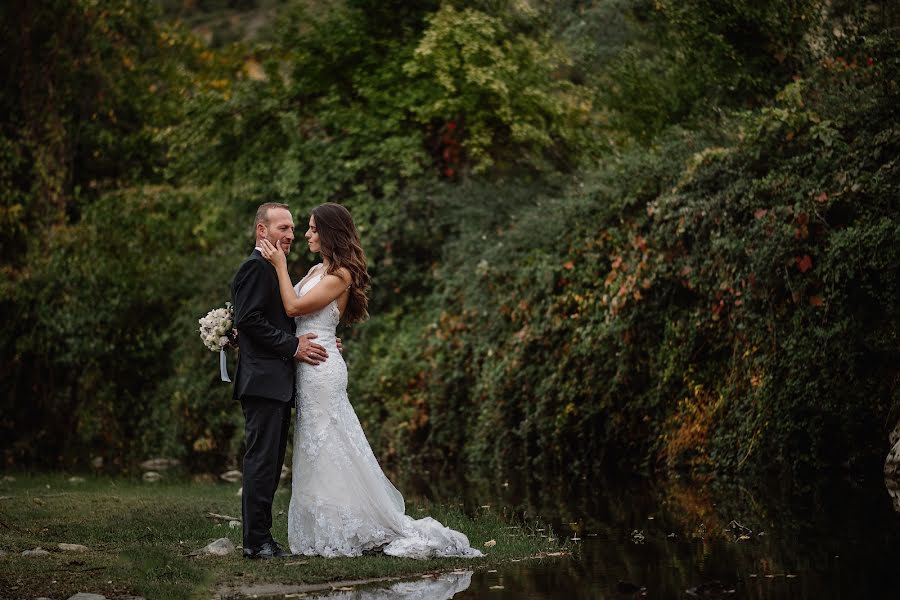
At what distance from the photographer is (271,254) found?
7691 millimetres

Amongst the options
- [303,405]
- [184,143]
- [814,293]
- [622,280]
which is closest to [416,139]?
[184,143]

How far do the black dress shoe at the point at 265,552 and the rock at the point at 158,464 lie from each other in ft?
35.9

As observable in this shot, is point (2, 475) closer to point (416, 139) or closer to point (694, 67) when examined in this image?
point (416, 139)

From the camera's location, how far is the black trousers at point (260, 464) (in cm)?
752

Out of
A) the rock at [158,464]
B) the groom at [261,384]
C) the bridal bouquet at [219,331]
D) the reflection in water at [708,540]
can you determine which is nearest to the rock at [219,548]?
the groom at [261,384]

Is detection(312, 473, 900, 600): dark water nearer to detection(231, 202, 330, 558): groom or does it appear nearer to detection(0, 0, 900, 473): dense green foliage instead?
detection(0, 0, 900, 473): dense green foliage

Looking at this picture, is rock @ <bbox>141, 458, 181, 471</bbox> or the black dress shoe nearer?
the black dress shoe

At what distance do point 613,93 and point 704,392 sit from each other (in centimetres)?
800

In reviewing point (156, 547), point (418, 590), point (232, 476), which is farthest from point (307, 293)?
point (232, 476)

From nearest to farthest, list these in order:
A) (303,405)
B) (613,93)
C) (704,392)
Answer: (303,405)
(704,392)
(613,93)

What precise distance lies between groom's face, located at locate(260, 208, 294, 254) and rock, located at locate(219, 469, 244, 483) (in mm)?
8134

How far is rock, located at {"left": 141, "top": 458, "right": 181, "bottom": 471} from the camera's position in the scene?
715 inches

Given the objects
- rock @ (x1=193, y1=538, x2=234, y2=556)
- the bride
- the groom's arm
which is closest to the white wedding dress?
the bride

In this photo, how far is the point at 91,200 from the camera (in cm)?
2509
